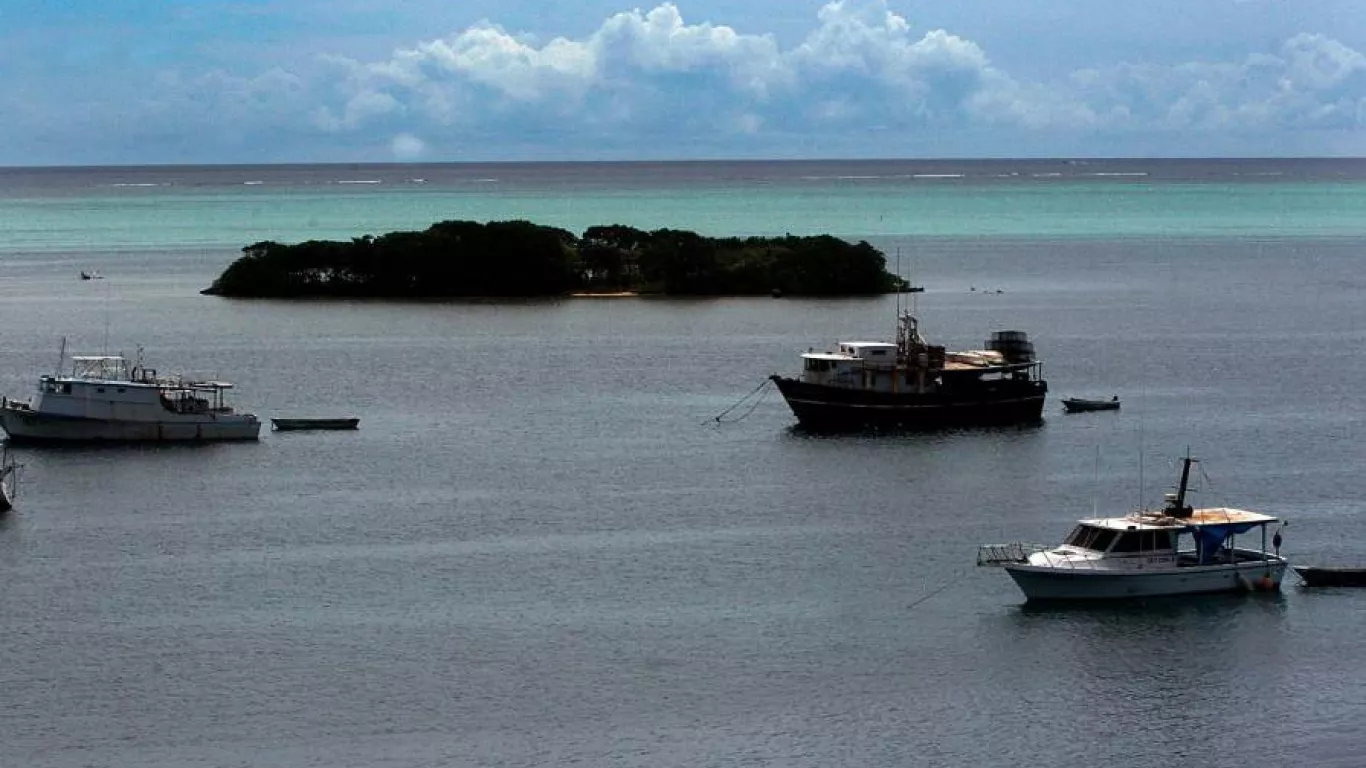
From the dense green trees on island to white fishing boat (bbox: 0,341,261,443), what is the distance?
82047mm

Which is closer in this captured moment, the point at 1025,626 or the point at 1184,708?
the point at 1184,708

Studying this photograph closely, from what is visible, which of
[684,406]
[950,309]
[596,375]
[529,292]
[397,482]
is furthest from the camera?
[529,292]

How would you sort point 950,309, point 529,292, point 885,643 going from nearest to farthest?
point 885,643 → point 950,309 → point 529,292

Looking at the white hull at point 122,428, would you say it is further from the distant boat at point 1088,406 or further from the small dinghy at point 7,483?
the distant boat at point 1088,406

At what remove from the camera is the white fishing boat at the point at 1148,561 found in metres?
67.7

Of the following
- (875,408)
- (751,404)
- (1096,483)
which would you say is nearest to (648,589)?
(1096,483)

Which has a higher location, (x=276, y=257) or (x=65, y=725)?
(x=276, y=257)

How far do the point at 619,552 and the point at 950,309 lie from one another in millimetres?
100165

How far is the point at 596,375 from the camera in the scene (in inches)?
5030

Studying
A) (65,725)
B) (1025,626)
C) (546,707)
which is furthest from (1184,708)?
(65,725)

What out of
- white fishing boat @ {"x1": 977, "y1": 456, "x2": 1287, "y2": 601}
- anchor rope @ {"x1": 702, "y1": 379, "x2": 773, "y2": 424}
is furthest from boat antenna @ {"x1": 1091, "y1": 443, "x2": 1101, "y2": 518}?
anchor rope @ {"x1": 702, "y1": 379, "x2": 773, "y2": 424}

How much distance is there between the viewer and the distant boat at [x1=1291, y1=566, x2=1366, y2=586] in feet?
230

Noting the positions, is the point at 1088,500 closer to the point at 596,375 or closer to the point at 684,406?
the point at 684,406

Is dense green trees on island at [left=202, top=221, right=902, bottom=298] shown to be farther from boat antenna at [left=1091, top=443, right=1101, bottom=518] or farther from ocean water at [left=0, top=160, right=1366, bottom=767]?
boat antenna at [left=1091, top=443, right=1101, bottom=518]
